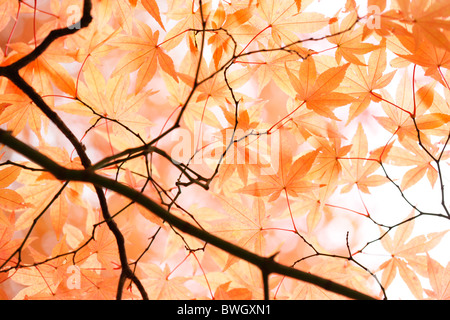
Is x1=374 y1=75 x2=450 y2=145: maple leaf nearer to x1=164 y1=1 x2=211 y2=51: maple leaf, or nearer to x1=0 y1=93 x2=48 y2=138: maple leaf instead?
x1=164 y1=1 x2=211 y2=51: maple leaf

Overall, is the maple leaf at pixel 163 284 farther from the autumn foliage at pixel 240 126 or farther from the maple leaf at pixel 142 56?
the maple leaf at pixel 142 56

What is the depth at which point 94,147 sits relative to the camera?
1594mm

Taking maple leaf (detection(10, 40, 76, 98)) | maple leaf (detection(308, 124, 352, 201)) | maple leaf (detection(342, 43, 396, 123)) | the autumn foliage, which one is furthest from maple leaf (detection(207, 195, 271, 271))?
maple leaf (detection(10, 40, 76, 98))

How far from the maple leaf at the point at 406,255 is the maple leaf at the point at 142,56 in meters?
0.56

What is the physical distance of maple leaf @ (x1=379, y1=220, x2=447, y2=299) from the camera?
826 millimetres

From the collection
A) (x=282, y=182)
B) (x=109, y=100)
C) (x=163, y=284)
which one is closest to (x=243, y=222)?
(x=282, y=182)

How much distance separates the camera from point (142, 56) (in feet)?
2.61

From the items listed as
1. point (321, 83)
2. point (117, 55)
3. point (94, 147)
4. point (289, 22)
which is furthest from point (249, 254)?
point (117, 55)

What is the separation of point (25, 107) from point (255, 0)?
1.65 ft

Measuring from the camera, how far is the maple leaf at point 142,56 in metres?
0.79

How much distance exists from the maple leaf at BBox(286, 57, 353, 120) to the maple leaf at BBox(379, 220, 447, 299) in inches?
11.6

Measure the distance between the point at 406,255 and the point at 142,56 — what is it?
652mm

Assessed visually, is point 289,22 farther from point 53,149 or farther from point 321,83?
point 53,149

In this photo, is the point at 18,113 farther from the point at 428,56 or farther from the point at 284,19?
the point at 428,56
